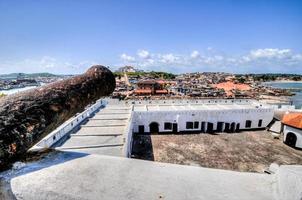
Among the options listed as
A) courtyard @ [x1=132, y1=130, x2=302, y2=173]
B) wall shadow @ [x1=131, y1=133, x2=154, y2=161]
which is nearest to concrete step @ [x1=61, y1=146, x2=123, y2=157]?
wall shadow @ [x1=131, y1=133, x2=154, y2=161]

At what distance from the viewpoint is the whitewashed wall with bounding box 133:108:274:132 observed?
56.5 feet

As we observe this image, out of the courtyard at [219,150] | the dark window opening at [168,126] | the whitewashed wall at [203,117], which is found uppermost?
the whitewashed wall at [203,117]

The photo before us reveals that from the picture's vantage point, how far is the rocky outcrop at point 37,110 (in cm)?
125

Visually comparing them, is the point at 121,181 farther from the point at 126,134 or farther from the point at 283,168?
the point at 126,134

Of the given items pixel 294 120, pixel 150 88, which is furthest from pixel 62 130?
pixel 150 88

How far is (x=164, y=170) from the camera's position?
135 centimetres

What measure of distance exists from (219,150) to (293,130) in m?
6.79

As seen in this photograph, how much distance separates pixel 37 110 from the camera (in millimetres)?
1435

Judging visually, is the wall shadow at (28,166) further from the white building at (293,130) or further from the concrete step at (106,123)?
the white building at (293,130)

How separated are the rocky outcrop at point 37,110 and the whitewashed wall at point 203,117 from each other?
15.1 meters

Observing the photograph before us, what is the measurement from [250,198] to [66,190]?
1.14 meters

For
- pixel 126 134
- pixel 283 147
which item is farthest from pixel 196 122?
pixel 126 134

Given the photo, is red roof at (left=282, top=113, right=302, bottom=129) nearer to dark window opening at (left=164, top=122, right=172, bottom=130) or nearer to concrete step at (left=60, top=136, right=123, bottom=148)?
dark window opening at (left=164, top=122, right=172, bottom=130)

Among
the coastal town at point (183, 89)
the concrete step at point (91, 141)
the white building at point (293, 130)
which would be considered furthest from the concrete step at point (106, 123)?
the white building at point (293, 130)
